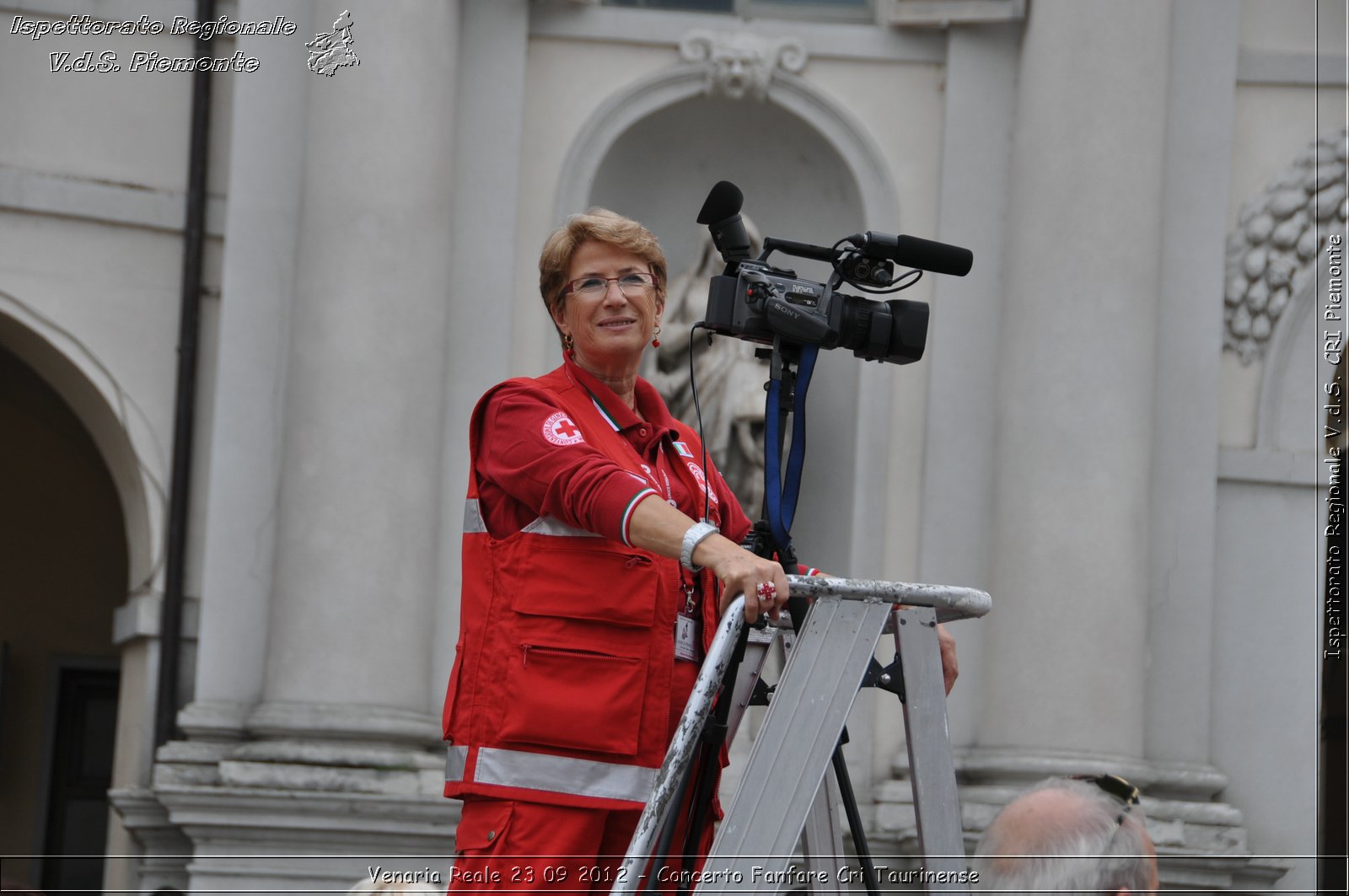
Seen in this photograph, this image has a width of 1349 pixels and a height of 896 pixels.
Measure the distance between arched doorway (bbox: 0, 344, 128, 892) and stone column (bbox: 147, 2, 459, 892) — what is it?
10.00ft

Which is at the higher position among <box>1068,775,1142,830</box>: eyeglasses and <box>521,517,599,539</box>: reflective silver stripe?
<box>521,517,599,539</box>: reflective silver stripe

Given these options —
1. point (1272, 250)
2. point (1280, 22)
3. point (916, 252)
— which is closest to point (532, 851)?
point (916, 252)

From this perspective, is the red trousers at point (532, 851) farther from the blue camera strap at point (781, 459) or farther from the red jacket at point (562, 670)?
the blue camera strap at point (781, 459)

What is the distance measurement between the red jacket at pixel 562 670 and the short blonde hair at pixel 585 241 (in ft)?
0.93

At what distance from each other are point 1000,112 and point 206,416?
10.0 feet

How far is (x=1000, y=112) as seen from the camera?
6.72 metres

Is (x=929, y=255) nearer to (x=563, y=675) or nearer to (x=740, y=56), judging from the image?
(x=563, y=675)

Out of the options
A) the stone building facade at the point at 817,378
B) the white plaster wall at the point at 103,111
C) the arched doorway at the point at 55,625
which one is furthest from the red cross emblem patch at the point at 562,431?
the arched doorway at the point at 55,625

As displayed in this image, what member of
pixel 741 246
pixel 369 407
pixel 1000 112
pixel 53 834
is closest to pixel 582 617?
pixel 741 246

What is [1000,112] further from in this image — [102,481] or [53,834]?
[53,834]

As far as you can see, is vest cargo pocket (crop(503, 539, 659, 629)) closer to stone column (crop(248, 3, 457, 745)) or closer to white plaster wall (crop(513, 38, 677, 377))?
stone column (crop(248, 3, 457, 745))

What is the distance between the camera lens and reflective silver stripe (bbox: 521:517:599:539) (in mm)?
2637

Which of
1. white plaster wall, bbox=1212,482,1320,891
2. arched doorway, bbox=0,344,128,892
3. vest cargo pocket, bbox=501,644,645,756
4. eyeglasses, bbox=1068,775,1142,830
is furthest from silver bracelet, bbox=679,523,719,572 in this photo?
arched doorway, bbox=0,344,128,892

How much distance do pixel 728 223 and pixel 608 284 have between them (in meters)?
0.35
